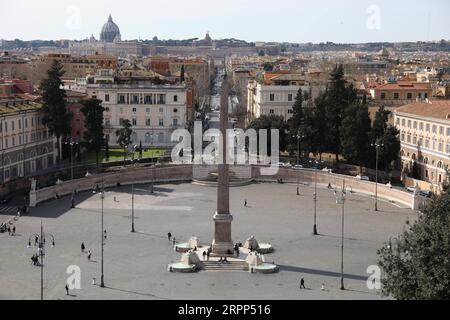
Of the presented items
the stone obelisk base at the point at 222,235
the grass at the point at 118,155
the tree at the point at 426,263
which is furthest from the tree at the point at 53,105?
the tree at the point at 426,263

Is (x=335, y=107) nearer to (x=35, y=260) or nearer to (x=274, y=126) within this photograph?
(x=274, y=126)

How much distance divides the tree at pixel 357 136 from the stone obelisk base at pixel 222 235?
1169 inches

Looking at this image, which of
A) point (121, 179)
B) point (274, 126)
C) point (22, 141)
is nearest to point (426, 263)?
point (121, 179)

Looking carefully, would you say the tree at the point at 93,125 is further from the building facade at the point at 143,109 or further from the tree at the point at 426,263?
the tree at the point at 426,263

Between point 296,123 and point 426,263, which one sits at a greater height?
point 296,123

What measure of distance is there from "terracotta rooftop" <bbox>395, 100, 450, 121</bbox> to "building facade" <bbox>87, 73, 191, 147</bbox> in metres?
24.3

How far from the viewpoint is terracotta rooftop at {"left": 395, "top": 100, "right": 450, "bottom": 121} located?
6538cm

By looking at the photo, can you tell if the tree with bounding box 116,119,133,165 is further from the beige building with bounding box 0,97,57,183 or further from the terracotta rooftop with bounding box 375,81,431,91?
the terracotta rooftop with bounding box 375,81,431,91

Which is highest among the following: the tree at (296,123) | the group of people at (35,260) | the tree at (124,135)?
the tree at (296,123)

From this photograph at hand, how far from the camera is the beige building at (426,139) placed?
63281 millimetres

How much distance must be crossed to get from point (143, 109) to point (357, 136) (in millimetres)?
26231

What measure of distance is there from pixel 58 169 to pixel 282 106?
3359 centimetres

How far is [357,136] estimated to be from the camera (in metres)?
68.2

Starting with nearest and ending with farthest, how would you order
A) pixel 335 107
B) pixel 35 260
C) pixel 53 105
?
1. pixel 35 260
2. pixel 53 105
3. pixel 335 107
